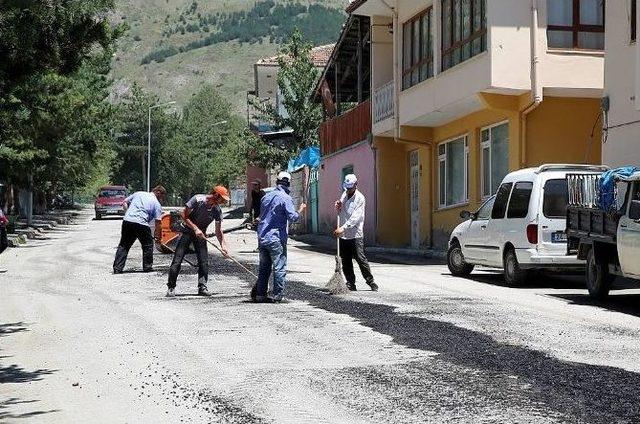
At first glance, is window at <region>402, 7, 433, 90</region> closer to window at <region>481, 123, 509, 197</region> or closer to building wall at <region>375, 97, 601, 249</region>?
building wall at <region>375, 97, 601, 249</region>

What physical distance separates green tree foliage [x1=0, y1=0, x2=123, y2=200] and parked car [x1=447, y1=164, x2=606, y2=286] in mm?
7179

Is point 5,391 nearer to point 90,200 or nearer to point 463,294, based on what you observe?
point 463,294

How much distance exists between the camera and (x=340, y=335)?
10984 millimetres

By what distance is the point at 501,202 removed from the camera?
60.2ft

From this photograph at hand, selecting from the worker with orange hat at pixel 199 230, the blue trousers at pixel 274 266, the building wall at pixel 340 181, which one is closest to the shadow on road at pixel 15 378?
the blue trousers at pixel 274 266

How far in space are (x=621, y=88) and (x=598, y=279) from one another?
6885 millimetres

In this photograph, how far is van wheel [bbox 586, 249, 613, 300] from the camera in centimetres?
1484

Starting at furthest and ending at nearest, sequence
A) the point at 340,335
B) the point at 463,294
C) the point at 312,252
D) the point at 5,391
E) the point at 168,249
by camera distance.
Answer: the point at 312,252, the point at 168,249, the point at 463,294, the point at 340,335, the point at 5,391

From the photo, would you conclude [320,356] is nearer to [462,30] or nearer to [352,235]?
[352,235]

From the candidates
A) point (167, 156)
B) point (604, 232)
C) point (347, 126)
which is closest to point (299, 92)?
point (347, 126)

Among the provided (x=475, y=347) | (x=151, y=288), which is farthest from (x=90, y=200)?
(x=475, y=347)

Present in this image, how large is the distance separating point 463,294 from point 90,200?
368 ft

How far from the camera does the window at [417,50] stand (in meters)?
28.1

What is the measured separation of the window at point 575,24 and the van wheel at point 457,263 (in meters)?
6.09
